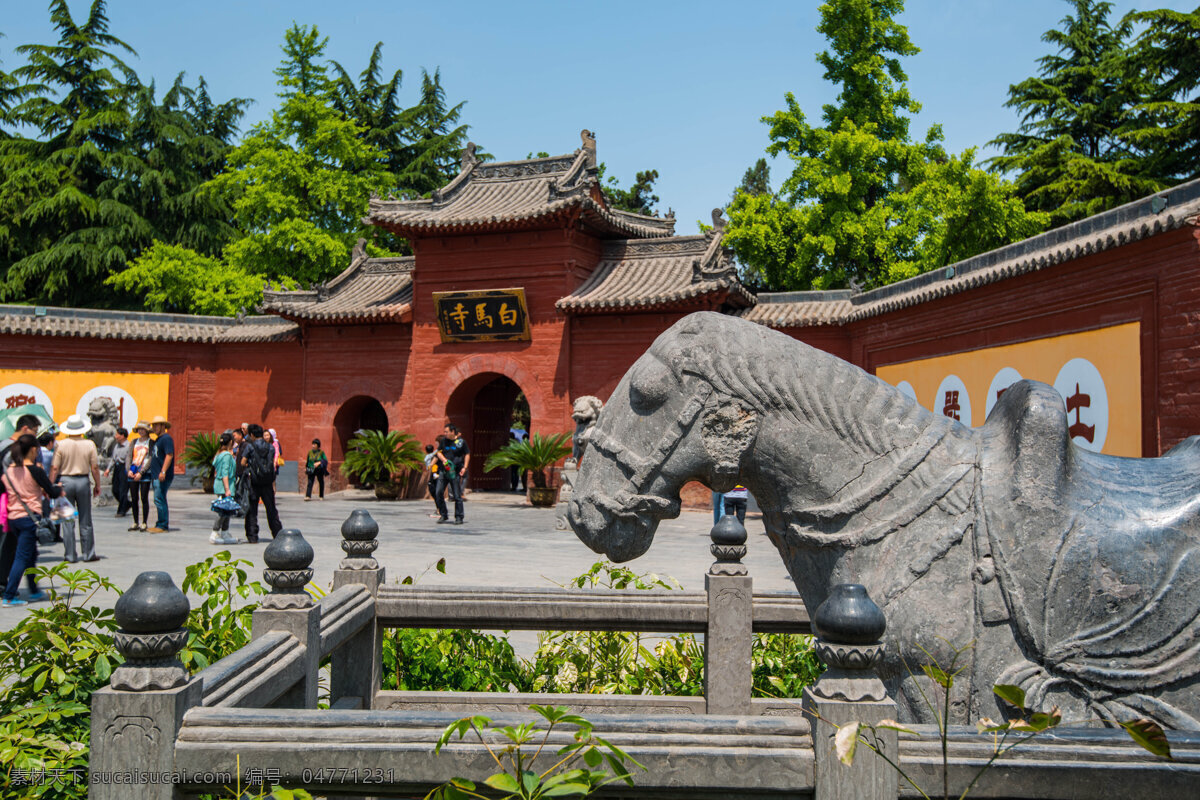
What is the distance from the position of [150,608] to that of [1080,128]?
26701mm

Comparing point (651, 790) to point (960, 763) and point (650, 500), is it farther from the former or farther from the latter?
point (650, 500)

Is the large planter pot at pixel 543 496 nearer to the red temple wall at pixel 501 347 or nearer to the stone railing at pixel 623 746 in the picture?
the red temple wall at pixel 501 347

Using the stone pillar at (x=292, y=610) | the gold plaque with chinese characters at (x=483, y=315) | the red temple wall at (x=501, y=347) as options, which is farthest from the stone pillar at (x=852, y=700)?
the gold plaque with chinese characters at (x=483, y=315)

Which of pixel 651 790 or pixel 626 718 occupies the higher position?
pixel 626 718

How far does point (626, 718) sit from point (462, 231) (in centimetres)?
1637

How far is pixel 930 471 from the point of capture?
198 centimetres

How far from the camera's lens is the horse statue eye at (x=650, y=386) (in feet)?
6.89

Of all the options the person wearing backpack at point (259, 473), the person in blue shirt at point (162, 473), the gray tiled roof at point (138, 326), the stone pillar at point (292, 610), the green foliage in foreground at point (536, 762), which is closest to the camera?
the green foliage in foreground at point (536, 762)

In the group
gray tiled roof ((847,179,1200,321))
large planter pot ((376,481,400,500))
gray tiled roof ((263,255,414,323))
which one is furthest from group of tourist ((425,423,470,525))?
gray tiled roof ((847,179,1200,321))

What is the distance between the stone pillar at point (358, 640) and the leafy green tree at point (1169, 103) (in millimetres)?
22671

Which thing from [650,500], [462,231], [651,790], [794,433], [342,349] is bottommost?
[651,790]

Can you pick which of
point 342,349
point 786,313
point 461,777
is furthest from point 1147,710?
point 342,349

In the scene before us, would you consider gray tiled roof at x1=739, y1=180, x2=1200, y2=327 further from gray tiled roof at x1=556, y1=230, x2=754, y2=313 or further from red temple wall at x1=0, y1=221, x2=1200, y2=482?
gray tiled roof at x1=556, y1=230, x2=754, y2=313

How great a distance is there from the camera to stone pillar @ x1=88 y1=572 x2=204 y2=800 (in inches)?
58.0
